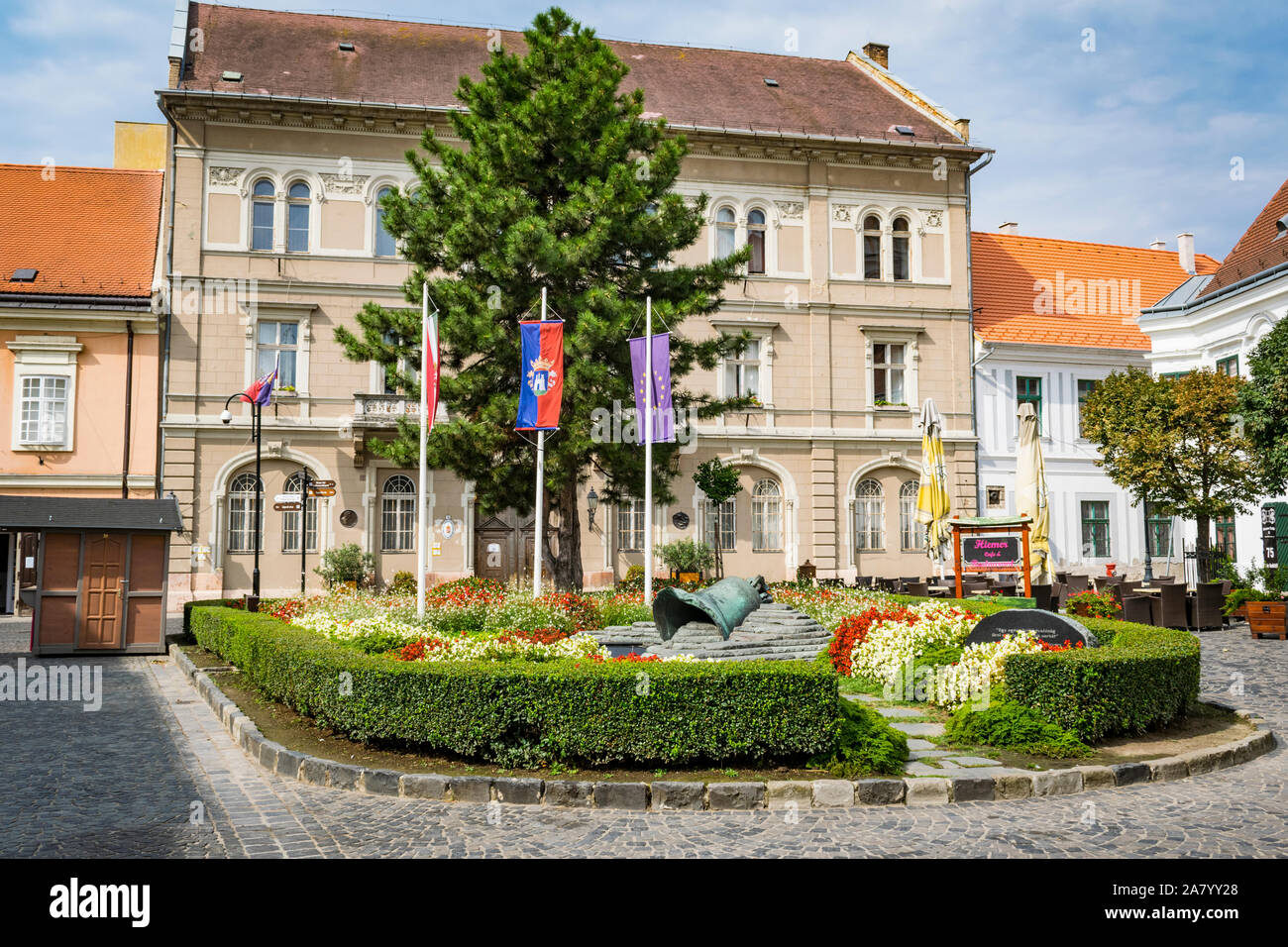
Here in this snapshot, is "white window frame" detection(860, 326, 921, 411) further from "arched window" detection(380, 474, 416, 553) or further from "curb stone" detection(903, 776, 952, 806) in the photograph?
"curb stone" detection(903, 776, 952, 806)

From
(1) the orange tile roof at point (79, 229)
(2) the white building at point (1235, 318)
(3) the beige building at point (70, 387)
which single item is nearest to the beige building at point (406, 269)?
(3) the beige building at point (70, 387)

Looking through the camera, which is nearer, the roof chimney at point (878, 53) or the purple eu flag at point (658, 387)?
the purple eu flag at point (658, 387)

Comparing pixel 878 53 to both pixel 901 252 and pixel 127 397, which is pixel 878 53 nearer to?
pixel 901 252

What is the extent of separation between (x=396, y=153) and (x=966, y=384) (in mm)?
19283

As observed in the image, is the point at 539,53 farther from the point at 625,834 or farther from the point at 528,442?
the point at 625,834

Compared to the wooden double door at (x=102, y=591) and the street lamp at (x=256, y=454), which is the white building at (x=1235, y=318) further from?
the wooden double door at (x=102, y=591)

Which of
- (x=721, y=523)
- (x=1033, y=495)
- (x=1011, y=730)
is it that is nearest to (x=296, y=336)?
(x=721, y=523)

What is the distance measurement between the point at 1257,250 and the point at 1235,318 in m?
2.80

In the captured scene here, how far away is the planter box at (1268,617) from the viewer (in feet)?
63.0

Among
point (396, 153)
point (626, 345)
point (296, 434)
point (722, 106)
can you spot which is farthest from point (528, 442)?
point (722, 106)

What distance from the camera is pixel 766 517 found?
3197cm

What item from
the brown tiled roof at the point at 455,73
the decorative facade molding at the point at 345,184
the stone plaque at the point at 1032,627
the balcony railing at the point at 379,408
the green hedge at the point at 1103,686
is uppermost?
the brown tiled roof at the point at 455,73

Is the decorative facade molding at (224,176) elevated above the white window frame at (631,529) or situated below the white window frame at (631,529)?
above

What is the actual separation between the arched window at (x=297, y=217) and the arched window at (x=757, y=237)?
13.5m
